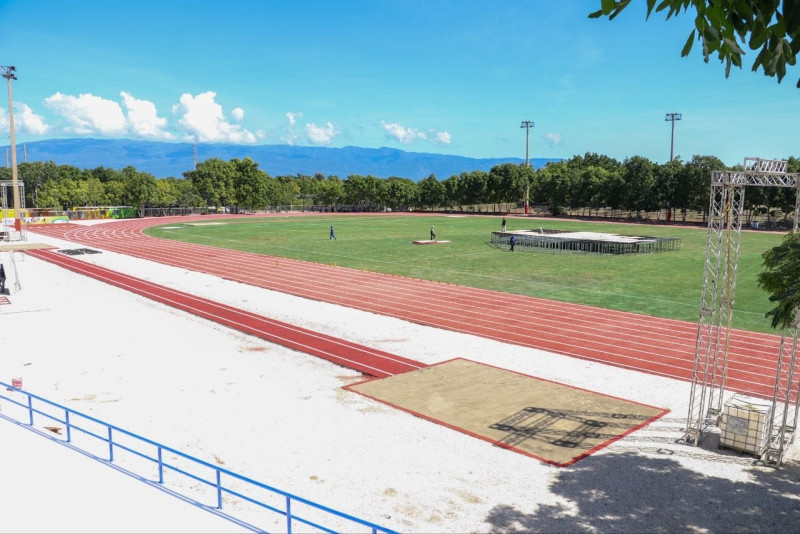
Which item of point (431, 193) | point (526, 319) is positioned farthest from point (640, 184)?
point (526, 319)

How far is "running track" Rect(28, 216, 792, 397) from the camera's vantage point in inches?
677

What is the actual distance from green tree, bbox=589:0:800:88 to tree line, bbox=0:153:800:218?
7107cm

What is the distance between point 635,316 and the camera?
2228cm

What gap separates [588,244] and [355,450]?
3489 centimetres

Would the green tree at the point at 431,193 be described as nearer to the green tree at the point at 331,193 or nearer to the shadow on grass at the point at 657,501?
the green tree at the point at 331,193

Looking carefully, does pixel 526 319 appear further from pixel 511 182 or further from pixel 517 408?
pixel 511 182

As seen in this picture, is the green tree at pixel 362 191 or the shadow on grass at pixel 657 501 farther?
the green tree at pixel 362 191

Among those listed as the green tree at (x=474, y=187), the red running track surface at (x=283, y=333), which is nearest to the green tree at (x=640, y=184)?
the green tree at (x=474, y=187)

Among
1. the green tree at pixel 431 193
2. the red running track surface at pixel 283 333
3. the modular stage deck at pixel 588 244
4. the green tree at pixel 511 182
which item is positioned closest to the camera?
the red running track surface at pixel 283 333

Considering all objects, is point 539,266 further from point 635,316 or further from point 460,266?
point 635,316

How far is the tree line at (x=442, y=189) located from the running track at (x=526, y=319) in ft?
178

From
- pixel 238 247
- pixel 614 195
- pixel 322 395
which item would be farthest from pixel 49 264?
pixel 614 195

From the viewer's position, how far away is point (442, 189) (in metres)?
114

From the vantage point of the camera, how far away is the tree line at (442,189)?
265ft
